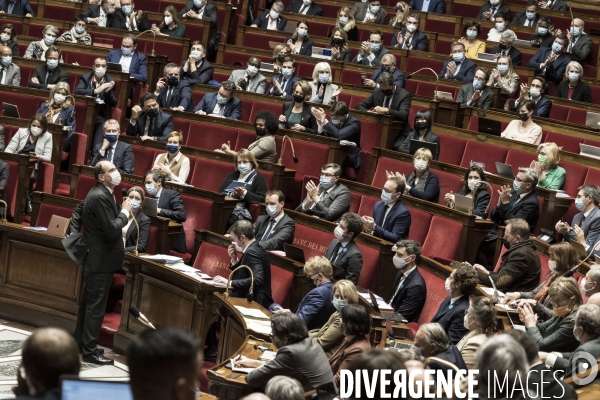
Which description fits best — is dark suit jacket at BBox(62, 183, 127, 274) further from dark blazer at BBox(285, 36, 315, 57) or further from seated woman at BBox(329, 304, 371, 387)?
dark blazer at BBox(285, 36, 315, 57)

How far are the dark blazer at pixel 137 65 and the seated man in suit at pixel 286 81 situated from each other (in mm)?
954

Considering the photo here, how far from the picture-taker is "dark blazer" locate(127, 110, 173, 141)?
6.14m

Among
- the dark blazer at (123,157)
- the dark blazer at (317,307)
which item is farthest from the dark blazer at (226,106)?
→ the dark blazer at (317,307)

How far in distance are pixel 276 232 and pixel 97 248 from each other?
1.03 metres

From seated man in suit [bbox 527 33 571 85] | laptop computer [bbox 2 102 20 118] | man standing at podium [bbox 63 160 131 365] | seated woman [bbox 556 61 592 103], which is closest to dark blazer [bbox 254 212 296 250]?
man standing at podium [bbox 63 160 131 365]

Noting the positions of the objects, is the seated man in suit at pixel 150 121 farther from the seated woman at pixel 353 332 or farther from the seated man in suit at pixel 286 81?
the seated woman at pixel 353 332

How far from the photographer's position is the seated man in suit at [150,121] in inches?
242

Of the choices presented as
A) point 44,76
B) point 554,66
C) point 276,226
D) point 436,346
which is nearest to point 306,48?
point 554,66

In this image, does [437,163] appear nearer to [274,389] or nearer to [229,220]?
[229,220]

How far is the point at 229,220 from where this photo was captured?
529 cm

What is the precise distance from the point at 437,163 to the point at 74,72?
9.26ft

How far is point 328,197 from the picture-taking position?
5207 millimetres

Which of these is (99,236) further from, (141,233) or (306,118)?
(306,118)

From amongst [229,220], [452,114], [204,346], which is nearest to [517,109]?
[452,114]
